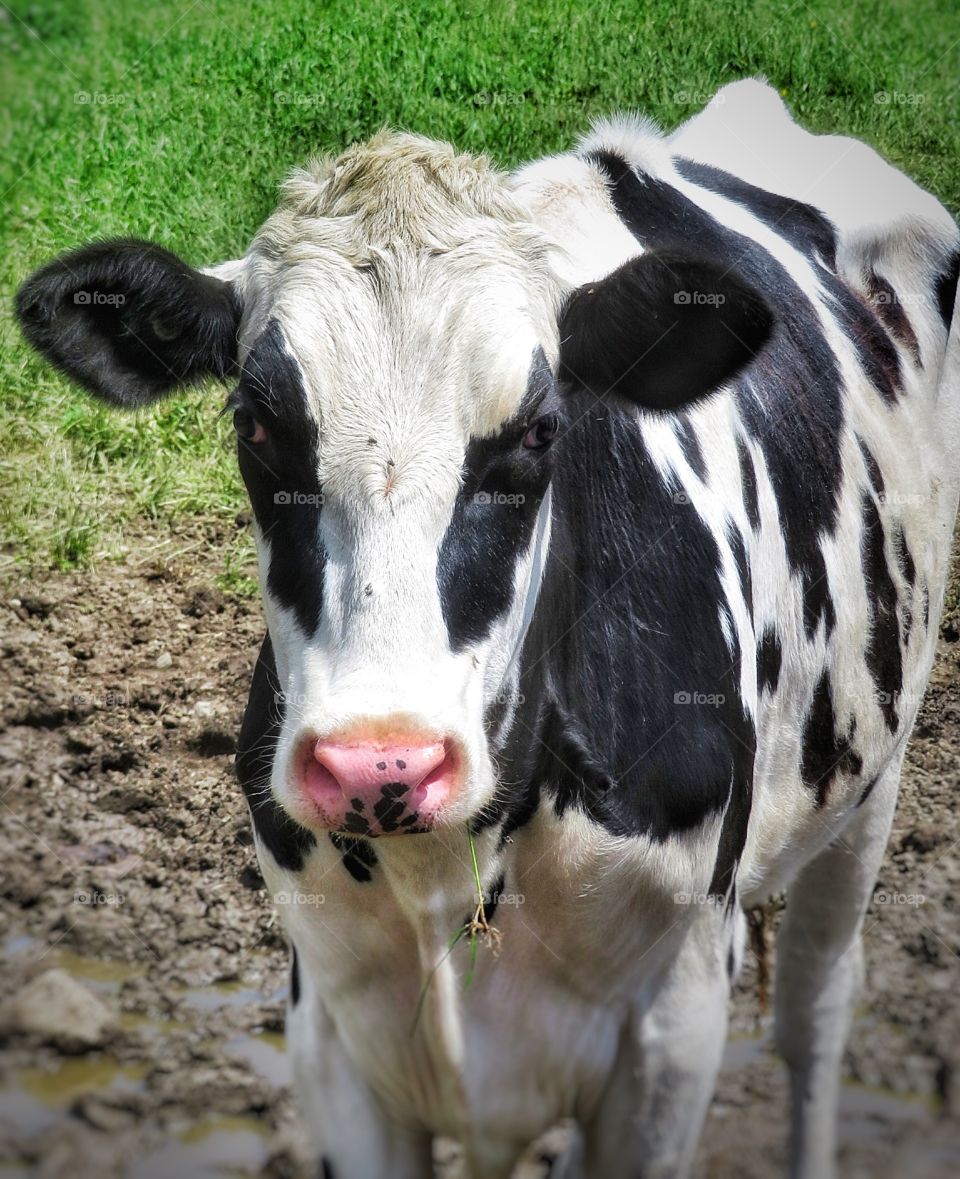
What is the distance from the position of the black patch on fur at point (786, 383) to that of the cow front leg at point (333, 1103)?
61.2 inches

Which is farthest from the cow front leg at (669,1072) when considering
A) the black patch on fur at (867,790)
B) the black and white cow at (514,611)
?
the black patch on fur at (867,790)

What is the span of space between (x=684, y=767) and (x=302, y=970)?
98cm

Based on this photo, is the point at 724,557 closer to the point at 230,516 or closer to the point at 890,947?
the point at 890,947

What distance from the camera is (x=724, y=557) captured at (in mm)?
3277

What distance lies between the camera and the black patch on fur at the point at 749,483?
351 centimetres

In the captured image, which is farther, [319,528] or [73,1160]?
[73,1160]

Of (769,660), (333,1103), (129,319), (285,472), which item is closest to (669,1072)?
(333,1103)

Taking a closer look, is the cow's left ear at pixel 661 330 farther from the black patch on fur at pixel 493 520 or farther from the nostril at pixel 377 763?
the nostril at pixel 377 763

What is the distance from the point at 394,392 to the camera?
2.57m

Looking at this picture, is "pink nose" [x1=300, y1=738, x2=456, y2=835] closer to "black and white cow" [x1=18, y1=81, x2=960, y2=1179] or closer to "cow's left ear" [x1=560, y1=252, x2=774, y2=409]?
"black and white cow" [x1=18, y1=81, x2=960, y2=1179]

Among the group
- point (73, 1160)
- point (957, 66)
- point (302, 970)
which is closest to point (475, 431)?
point (302, 970)

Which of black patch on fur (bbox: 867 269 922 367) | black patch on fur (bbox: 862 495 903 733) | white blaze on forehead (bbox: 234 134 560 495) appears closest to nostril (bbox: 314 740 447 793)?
white blaze on forehead (bbox: 234 134 560 495)

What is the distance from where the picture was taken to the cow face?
238 cm

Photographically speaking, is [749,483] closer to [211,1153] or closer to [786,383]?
[786,383]
